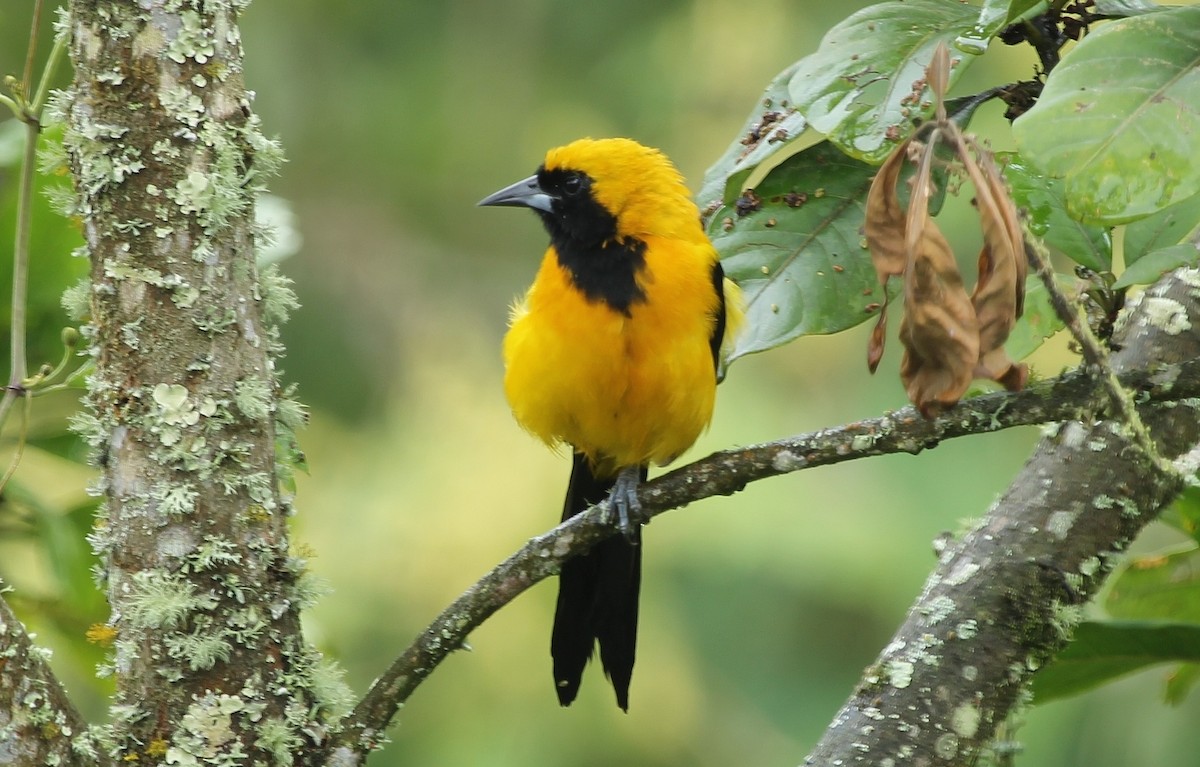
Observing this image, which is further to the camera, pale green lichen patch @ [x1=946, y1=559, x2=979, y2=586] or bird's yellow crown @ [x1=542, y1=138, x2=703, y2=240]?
bird's yellow crown @ [x1=542, y1=138, x2=703, y2=240]

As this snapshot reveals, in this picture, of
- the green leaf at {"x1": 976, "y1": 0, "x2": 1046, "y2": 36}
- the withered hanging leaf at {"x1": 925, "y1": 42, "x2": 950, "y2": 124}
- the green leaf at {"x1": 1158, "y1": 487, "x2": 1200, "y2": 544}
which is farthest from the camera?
the green leaf at {"x1": 1158, "y1": 487, "x2": 1200, "y2": 544}

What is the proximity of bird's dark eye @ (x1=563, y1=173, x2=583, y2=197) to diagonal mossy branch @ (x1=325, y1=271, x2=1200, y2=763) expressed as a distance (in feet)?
4.30

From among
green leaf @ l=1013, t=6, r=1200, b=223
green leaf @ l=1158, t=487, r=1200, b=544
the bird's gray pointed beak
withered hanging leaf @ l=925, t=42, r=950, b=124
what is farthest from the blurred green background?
withered hanging leaf @ l=925, t=42, r=950, b=124

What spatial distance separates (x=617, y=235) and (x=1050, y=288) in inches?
72.3

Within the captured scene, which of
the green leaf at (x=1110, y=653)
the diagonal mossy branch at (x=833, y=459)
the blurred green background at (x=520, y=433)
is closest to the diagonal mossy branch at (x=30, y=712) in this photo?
the diagonal mossy branch at (x=833, y=459)

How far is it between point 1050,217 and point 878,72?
35 cm

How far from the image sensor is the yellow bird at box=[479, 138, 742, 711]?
2.88 metres

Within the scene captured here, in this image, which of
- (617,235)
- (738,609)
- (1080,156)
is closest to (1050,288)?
(1080,156)

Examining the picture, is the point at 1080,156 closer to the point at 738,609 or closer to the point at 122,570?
the point at 122,570

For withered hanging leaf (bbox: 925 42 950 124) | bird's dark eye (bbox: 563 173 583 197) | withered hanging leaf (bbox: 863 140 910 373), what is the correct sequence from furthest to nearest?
bird's dark eye (bbox: 563 173 583 197)
withered hanging leaf (bbox: 863 140 910 373)
withered hanging leaf (bbox: 925 42 950 124)

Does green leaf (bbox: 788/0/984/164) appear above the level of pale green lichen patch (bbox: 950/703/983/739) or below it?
above

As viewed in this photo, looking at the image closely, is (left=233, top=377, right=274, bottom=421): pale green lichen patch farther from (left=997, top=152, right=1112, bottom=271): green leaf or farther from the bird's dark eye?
the bird's dark eye

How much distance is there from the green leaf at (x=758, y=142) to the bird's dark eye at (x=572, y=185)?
0.88m

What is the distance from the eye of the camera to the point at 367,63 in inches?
307
